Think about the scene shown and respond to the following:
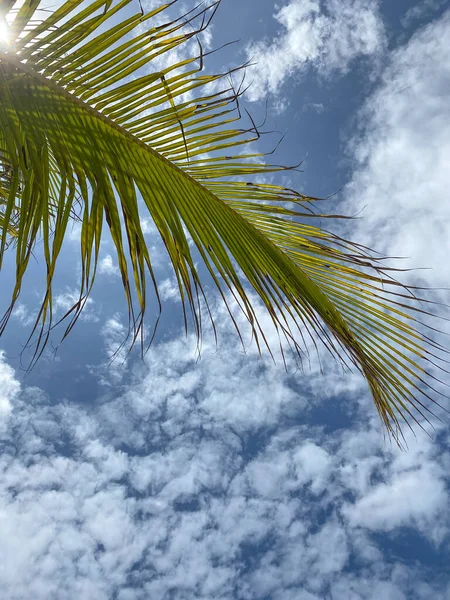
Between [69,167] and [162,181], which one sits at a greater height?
[162,181]

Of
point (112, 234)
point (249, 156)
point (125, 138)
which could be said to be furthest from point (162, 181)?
point (249, 156)

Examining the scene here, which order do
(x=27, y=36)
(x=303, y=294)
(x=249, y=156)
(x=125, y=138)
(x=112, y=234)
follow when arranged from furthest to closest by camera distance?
(x=249, y=156) → (x=303, y=294) → (x=125, y=138) → (x=112, y=234) → (x=27, y=36)

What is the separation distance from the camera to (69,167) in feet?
4.21

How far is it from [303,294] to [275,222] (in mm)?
369

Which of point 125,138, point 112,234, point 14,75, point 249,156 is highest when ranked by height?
point 249,156

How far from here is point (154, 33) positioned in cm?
138

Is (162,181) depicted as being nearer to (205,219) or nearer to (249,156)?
(205,219)

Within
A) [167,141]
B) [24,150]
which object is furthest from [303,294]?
[24,150]

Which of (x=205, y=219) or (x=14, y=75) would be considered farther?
(x=205, y=219)

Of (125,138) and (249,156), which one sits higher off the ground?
(249,156)

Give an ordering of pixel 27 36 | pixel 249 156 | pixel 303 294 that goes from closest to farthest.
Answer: pixel 27 36
pixel 303 294
pixel 249 156

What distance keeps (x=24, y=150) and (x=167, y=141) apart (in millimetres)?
532

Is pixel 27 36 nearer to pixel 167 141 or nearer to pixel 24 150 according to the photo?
pixel 24 150

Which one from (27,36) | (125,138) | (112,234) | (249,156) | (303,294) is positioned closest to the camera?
(27,36)
